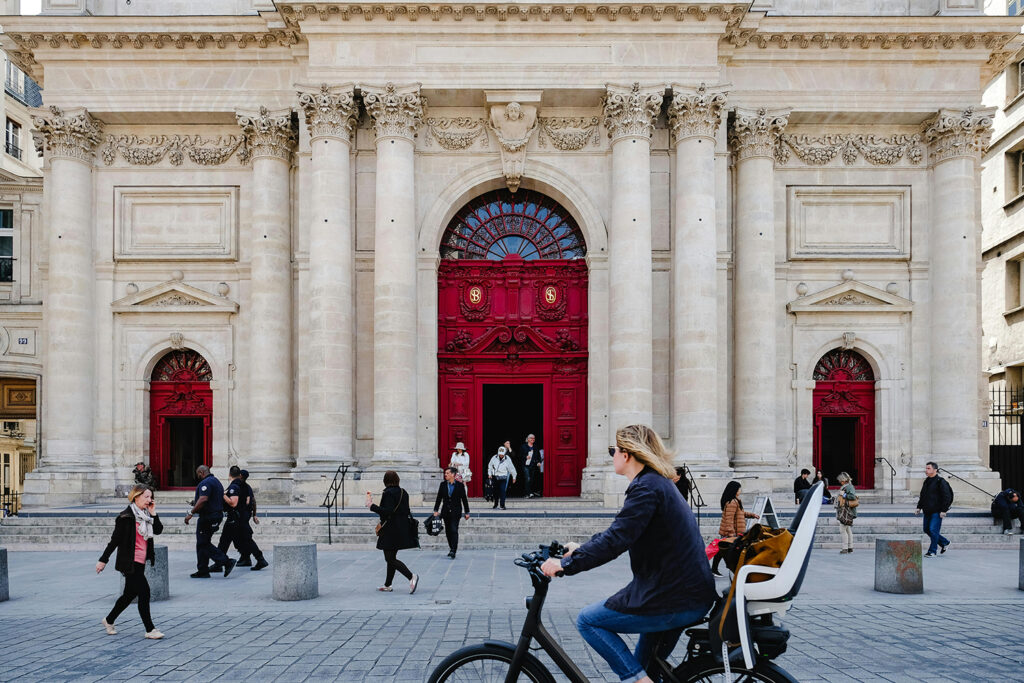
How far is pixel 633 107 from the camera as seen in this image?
2208 cm

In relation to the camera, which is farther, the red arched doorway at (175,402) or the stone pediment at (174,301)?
the red arched doorway at (175,402)

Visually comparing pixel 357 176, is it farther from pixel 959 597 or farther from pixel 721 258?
pixel 959 597

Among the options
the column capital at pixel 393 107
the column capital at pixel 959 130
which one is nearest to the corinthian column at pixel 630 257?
the column capital at pixel 393 107

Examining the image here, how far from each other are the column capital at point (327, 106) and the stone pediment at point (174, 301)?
560cm

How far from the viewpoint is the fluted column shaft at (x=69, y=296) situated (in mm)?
22906

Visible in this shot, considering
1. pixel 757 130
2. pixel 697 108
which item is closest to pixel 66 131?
pixel 697 108

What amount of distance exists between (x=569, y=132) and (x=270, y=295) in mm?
9452

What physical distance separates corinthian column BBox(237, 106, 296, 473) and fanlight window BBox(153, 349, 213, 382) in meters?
1.99

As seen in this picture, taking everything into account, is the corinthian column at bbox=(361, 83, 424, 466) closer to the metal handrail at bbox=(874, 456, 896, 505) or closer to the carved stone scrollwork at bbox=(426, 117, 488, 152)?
the carved stone scrollwork at bbox=(426, 117, 488, 152)

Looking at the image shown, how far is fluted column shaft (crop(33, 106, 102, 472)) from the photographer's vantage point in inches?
902

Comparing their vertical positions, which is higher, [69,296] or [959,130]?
[959,130]

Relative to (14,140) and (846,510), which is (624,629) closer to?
(846,510)

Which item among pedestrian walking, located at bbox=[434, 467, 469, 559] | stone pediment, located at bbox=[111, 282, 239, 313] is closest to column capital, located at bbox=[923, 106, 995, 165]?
pedestrian walking, located at bbox=[434, 467, 469, 559]

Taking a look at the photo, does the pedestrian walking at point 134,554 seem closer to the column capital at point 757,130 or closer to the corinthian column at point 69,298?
the corinthian column at point 69,298
